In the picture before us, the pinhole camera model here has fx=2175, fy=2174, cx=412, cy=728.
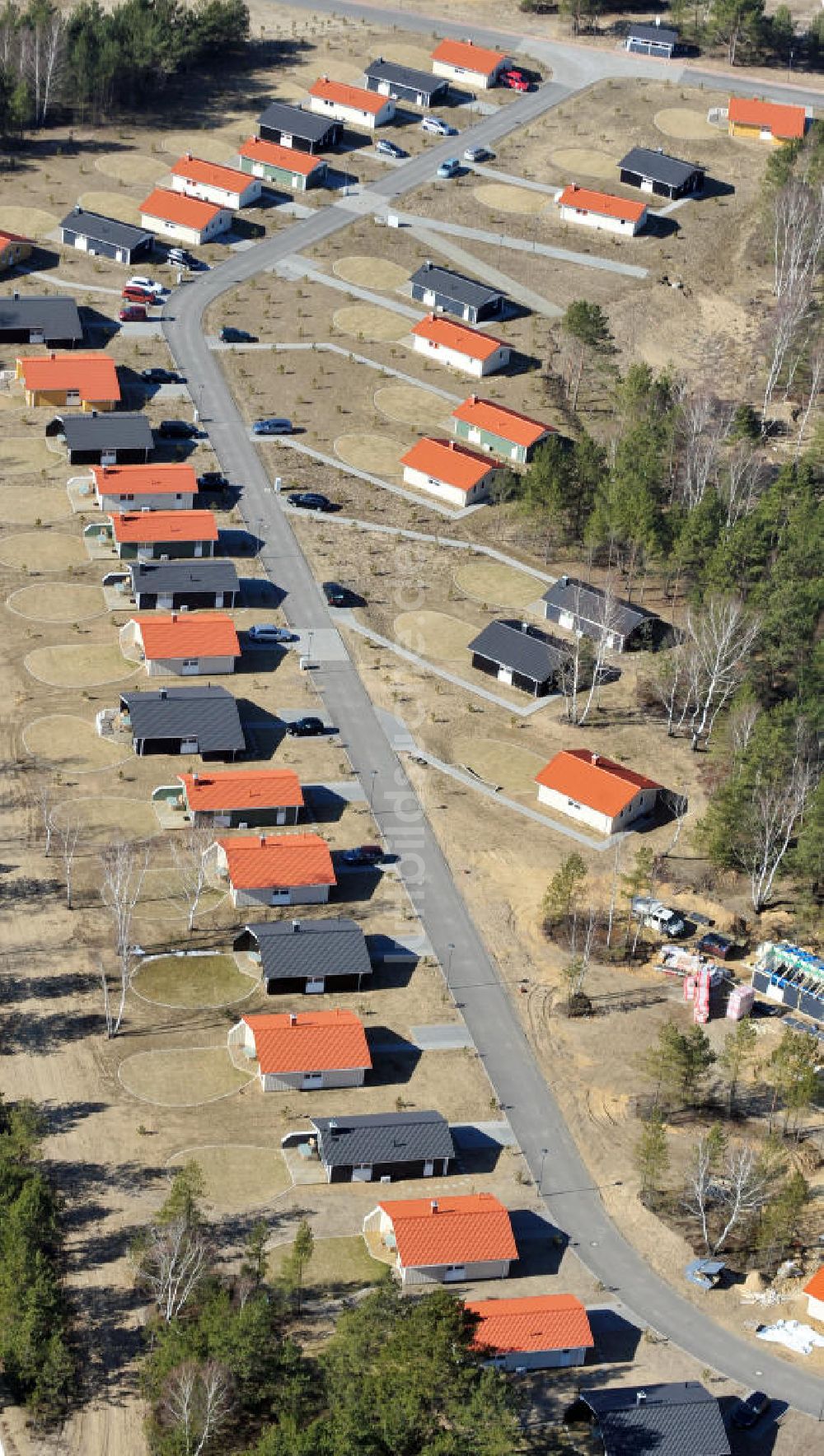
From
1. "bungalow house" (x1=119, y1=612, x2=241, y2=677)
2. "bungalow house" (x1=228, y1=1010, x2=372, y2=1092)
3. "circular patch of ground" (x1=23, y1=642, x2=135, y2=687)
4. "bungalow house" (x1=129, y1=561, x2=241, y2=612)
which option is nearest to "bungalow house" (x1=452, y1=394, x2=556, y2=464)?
"bungalow house" (x1=129, y1=561, x2=241, y2=612)

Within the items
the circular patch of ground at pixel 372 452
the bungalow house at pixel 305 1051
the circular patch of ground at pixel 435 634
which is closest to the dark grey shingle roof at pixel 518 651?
the circular patch of ground at pixel 435 634

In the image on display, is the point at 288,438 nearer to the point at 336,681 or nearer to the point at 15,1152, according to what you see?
the point at 336,681

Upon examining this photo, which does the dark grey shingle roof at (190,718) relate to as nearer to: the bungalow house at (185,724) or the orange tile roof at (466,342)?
the bungalow house at (185,724)

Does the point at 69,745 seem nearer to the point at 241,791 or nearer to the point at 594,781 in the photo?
the point at 241,791

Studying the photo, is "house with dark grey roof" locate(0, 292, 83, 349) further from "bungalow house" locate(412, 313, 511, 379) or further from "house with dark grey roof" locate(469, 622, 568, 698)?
"house with dark grey roof" locate(469, 622, 568, 698)


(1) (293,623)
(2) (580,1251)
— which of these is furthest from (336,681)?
(2) (580,1251)

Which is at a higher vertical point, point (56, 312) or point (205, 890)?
point (56, 312)
